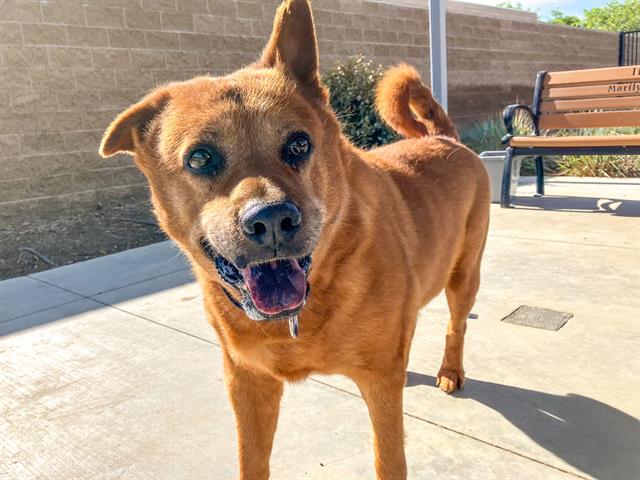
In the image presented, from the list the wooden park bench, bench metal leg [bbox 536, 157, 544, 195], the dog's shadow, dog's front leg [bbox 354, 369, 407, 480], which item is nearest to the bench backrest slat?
the wooden park bench

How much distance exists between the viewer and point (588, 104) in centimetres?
682

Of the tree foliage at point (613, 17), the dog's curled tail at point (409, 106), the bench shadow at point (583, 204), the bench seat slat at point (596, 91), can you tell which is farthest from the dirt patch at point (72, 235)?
the tree foliage at point (613, 17)

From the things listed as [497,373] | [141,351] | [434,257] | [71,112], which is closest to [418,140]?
[434,257]

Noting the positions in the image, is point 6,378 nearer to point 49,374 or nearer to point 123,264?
point 49,374

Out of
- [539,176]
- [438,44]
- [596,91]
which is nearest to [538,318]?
[539,176]

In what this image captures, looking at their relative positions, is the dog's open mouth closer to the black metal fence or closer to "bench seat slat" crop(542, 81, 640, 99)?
"bench seat slat" crop(542, 81, 640, 99)

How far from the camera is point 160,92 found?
6.51ft

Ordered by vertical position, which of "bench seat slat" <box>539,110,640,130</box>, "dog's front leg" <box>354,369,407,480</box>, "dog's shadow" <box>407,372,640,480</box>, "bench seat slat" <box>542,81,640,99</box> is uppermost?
"bench seat slat" <box>542,81,640,99</box>

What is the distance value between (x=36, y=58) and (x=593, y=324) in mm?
6225

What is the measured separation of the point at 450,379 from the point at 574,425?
55 centimetres

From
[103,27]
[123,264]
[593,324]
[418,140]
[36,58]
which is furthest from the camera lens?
[103,27]

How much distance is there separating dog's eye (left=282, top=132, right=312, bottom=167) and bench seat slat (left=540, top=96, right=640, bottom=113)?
5999mm

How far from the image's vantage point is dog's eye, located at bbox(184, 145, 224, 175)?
1727mm

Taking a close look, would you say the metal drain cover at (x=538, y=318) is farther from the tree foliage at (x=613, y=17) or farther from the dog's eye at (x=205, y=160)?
the tree foliage at (x=613, y=17)
